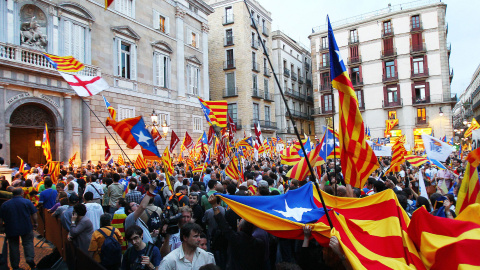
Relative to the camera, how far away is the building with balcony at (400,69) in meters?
35.8

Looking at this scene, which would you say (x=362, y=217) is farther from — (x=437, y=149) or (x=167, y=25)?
(x=167, y=25)

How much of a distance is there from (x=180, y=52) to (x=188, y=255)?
76.1 ft

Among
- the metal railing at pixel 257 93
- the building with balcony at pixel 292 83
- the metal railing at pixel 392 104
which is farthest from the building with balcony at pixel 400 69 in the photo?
the metal railing at pixel 257 93

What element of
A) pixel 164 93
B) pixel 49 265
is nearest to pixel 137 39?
pixel 164 93

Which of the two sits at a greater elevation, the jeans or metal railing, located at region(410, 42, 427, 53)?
metal railing, located at region(410, 42, 427, 53)

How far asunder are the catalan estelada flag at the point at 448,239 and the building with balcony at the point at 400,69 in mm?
32917

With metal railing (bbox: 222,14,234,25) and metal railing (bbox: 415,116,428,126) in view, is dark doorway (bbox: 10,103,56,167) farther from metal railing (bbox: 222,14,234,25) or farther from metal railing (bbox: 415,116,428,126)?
metal railing (bbox: 415,116,428,126)

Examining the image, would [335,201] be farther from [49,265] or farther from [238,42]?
[238,42]

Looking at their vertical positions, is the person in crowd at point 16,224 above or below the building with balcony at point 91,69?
below

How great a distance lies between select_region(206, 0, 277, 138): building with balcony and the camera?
34.7 metres

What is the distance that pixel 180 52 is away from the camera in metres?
24.8

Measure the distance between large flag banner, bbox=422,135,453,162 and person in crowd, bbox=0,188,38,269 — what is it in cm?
934

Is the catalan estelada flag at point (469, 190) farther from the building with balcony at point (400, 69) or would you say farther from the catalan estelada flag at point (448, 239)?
the building with balcony at point (400, 69)

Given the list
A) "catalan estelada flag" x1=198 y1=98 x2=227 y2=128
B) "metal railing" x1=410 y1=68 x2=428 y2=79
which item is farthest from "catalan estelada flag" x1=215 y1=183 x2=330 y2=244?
"metal railing" x1=410 y1=68 x2=428 y2=79
